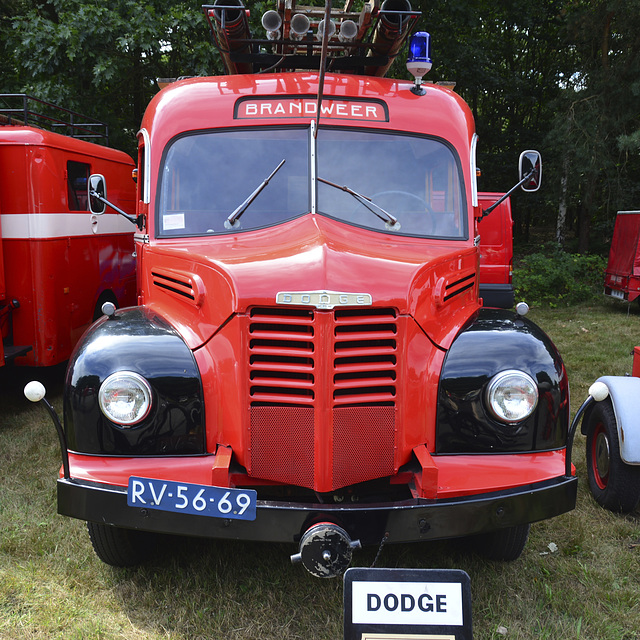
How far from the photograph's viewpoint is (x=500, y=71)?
19.7 metres

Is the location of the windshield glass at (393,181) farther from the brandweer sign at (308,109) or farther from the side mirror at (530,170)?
the side mirror at (530,170)

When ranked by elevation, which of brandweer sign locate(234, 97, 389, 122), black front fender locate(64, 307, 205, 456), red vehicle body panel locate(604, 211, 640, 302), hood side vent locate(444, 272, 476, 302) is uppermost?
brandweer sign locate(234, 97, 389, 122)

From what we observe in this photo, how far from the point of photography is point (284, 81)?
409cm

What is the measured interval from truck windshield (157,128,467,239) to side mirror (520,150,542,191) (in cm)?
65

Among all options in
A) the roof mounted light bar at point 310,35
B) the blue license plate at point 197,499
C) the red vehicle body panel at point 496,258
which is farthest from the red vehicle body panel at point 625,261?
the blue license plate at point 197,499

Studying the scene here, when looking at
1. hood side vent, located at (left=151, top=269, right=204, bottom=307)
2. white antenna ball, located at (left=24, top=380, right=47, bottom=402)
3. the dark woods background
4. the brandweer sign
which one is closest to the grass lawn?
white antenna ball, located at (left=24, top=380, right=47, bottom=402)

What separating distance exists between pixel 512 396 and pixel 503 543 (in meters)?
1.07

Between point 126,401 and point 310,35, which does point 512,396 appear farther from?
point 310,35

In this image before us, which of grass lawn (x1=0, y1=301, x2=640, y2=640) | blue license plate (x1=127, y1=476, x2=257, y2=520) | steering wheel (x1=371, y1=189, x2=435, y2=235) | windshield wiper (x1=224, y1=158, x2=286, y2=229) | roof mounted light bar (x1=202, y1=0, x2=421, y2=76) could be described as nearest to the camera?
blue license plate (x1=127, y1=476, x2=257, y2=520)

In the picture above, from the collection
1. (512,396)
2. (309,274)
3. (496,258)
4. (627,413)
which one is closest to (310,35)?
(309,274)

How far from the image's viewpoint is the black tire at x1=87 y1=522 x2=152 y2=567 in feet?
10.8

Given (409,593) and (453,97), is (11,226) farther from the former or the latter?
(409,593)

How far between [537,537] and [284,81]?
3.38 metres

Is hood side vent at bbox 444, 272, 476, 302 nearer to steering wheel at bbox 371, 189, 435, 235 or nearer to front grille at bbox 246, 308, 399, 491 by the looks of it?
steering wheel at bbox 371, 189, 435, 235
